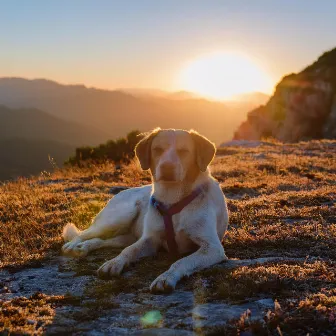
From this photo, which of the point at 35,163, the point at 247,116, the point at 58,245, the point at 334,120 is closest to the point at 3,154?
the point at 35,163

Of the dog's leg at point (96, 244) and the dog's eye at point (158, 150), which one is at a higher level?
the dog's eye at point (158, 150)

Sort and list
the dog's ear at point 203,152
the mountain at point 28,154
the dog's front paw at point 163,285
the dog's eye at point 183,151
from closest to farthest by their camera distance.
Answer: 1. the dog's front paw at point 163,285
2. the dog's eye at point 183,151
3. the dog's ear at point 203,152
4. the mountain at point 28,154

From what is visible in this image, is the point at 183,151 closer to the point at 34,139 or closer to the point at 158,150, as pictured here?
the point at 158,150

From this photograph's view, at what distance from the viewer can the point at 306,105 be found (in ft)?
151

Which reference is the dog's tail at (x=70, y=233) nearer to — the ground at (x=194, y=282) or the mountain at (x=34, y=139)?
the ground at (x=194, y=282)

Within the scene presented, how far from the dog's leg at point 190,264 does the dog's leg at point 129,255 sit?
0.64 metres

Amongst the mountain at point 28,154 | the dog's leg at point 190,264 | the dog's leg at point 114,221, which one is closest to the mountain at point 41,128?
the mountain at point 28,154

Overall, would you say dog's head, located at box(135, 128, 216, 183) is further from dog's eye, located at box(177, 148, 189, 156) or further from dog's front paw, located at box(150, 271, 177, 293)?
dog's front paw, located at box(150, 271, 177, 293)

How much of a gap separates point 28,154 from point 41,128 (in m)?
46.2


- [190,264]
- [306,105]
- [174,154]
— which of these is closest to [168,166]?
[174,154]

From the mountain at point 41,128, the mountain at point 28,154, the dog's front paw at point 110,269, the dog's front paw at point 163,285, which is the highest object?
the dog's front paw at point 163,285

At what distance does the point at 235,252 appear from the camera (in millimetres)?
6082

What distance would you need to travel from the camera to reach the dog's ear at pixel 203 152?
5.43 m

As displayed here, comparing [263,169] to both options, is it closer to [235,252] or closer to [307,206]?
[307,206]
